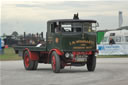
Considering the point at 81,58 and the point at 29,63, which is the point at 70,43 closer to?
the point at 81,58

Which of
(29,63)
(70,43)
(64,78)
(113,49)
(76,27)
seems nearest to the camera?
(64,78)

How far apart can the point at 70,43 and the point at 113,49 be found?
1699 cm

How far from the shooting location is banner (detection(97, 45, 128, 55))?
3303 centimetres

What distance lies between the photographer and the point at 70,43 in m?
16.6

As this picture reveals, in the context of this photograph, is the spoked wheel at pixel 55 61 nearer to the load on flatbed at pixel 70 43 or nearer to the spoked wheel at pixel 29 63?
the load on flatbed at pixel 70 43

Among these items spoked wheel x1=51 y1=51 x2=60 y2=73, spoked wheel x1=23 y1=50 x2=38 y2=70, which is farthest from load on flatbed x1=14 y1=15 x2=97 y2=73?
spoked wheel x1=23 y1=50 x2=38 y2=70

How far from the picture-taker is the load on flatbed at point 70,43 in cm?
1655

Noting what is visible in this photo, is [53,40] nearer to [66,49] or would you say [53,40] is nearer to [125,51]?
[66,49]

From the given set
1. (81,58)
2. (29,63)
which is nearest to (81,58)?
(81,58)

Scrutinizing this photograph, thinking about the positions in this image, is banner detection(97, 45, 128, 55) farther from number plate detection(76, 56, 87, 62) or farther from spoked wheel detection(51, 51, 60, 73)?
spoked wheel detection(51, 51, 60, 73)

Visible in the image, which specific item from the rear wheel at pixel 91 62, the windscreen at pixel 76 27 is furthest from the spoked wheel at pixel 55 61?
the rear wheel at pixel 91 62

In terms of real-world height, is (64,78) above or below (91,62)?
below

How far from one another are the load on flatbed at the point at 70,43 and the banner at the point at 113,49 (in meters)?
15.6

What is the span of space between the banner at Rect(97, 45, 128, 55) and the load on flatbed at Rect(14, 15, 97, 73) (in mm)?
15637
